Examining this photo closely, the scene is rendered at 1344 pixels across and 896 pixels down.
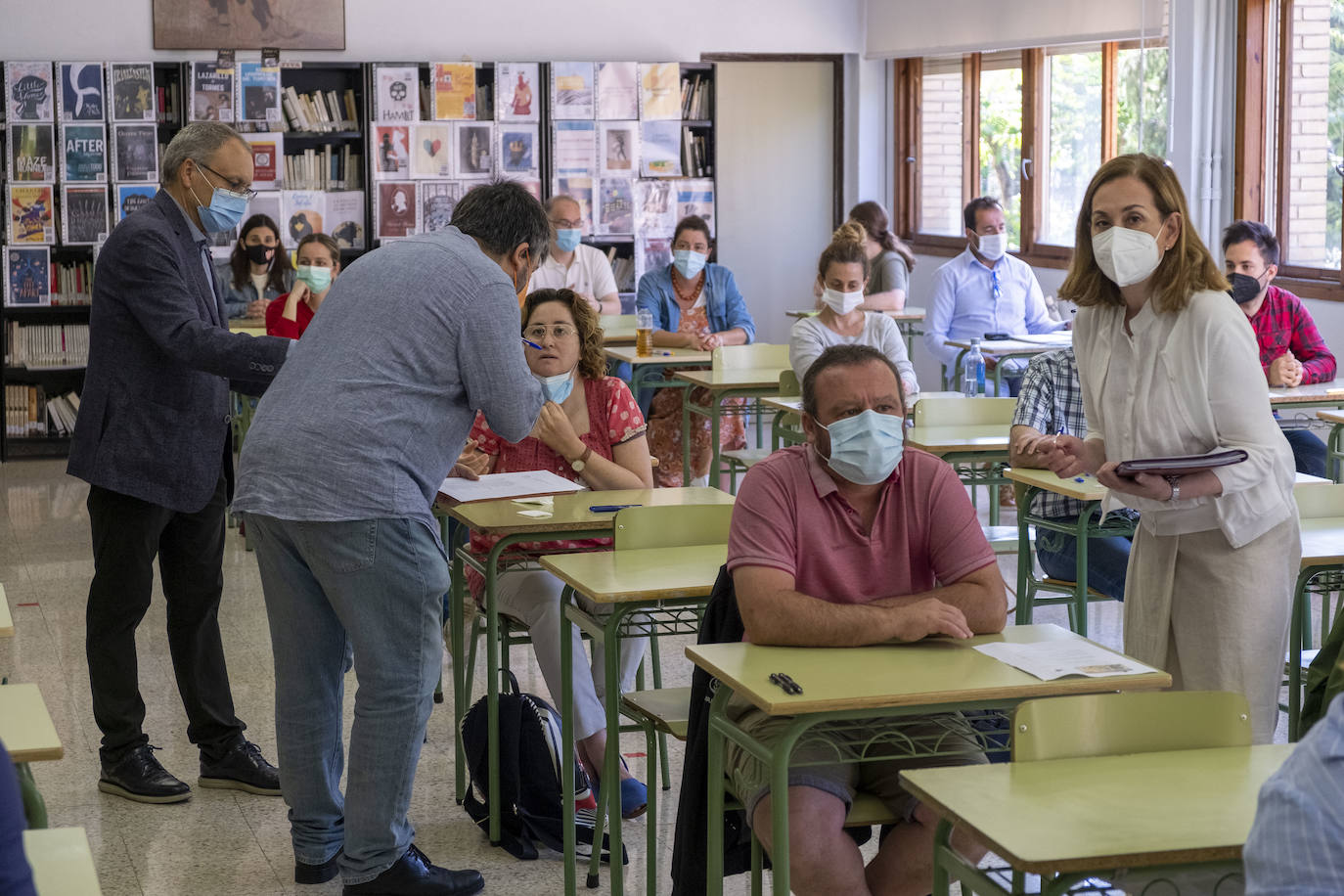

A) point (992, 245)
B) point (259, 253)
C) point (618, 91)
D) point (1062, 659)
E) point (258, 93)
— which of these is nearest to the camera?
point (1062, 659)

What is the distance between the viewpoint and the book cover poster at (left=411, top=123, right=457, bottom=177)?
10.1 metres

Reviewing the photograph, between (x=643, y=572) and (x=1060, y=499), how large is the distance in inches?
63.6

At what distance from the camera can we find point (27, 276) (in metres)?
9.49

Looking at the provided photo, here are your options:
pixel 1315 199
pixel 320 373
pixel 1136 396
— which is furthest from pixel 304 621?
pixel 1315 199

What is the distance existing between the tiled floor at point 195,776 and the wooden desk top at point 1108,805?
1.24 metres

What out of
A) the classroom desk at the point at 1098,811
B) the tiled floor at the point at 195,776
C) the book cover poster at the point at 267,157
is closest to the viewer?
the classroom desk at the point at 1098,811

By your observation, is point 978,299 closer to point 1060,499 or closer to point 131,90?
point 1060,499

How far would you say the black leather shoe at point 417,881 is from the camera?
10.1 feet

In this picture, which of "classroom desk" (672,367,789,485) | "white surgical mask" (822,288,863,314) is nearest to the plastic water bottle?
"classroom desk" (672,367,789,485)

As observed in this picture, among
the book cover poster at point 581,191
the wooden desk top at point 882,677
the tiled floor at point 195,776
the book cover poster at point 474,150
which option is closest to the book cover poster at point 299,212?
the book cover poster at point 474,150

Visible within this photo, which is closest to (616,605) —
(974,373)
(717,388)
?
(717,388)

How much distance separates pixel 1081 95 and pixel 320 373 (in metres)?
7.39

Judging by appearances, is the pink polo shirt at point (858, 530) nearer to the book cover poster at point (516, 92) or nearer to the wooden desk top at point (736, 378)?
the wooden desk top at point (736, 378)

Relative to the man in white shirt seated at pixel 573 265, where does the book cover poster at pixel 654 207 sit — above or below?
above
